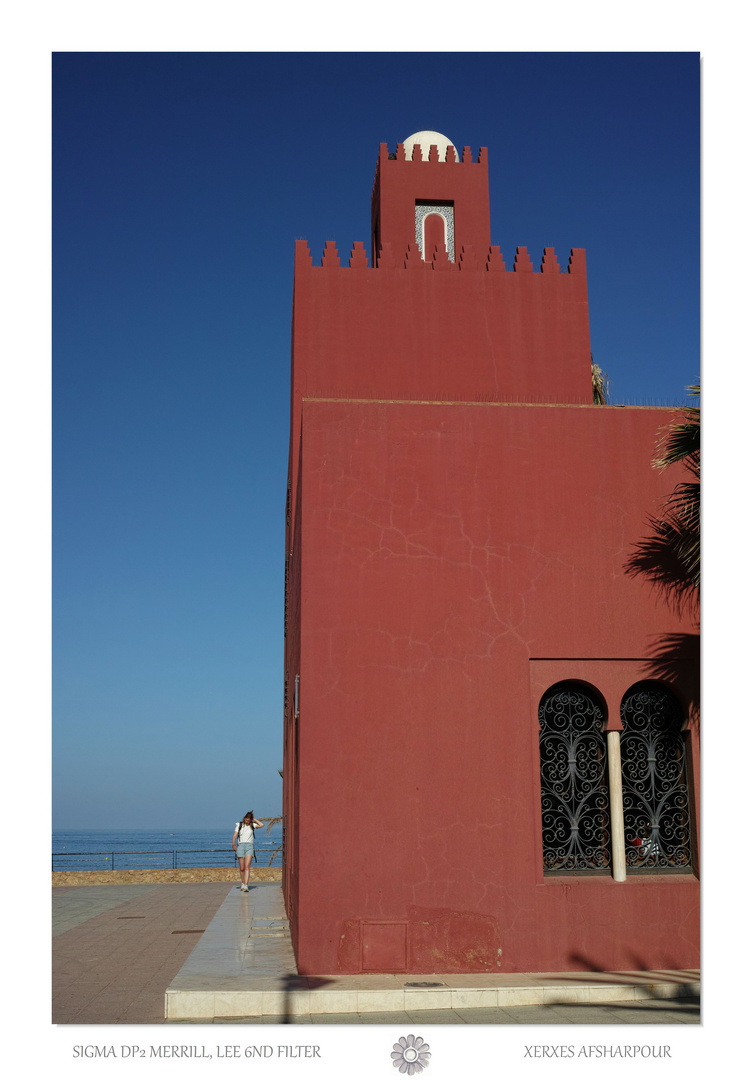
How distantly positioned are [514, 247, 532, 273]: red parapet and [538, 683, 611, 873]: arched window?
20.8 ft

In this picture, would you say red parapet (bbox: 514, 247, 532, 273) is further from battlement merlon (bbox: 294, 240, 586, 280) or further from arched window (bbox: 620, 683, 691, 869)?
arched window (bbox: 620, 683, 691, 869)

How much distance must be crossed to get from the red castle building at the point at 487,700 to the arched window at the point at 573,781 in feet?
0.06

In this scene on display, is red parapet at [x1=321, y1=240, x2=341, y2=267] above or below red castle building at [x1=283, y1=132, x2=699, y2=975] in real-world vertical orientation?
above

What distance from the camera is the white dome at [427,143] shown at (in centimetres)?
1451

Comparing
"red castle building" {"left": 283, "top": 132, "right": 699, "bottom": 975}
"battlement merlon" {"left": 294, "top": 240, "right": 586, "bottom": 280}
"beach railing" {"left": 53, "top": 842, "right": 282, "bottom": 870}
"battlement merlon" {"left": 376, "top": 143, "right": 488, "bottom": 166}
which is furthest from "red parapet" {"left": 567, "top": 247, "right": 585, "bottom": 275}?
"beach railing" {"left": 53, "top": 842, "right": 282, "bottom": 870}

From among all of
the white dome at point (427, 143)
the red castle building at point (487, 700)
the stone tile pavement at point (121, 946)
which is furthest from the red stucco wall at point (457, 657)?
the white dome at point (427, 143)

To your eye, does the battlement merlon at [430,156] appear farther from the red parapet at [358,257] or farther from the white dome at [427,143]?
the red parapet at [358,257]

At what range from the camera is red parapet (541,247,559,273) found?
12961 mm

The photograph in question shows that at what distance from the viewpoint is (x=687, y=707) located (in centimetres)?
913
